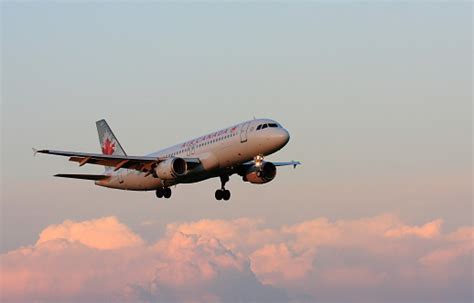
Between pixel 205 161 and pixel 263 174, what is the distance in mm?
5601

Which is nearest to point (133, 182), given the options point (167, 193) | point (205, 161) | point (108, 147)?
point (167, 193)

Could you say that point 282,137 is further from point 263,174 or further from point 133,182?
point 133,182

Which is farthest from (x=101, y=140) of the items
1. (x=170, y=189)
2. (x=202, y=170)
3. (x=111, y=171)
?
(x=202, y=170)

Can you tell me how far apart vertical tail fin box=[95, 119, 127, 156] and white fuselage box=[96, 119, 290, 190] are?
1223 cm

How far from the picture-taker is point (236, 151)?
83312 mm

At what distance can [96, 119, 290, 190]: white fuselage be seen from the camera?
81.7m

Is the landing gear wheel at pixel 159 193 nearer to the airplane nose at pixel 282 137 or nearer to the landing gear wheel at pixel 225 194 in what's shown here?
the landing gear wheel at pixel 225 194

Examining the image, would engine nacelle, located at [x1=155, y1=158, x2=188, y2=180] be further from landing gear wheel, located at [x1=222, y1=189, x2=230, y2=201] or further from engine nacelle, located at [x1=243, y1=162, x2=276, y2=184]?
landing gear wheel, located at [x1=222, y1=189, x2=230, y2=201]

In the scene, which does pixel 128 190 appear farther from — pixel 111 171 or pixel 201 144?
pixel 201 144

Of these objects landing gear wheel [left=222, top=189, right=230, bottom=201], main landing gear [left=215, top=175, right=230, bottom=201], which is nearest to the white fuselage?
main landing gear [left=215, top=175, right=230, bottom=201]

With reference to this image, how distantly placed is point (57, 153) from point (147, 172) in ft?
29.9

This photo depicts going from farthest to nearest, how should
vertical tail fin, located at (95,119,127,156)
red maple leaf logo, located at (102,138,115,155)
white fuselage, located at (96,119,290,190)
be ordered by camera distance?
red maple leaf logo, located at (102,138,115,155) < vertical tail fin, located at (95,119,127,156) < white fuselage, located at (96,119,290,190)

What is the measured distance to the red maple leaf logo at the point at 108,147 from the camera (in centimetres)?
10531

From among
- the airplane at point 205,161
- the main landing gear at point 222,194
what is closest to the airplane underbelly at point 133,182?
the airplane at point 205,161
